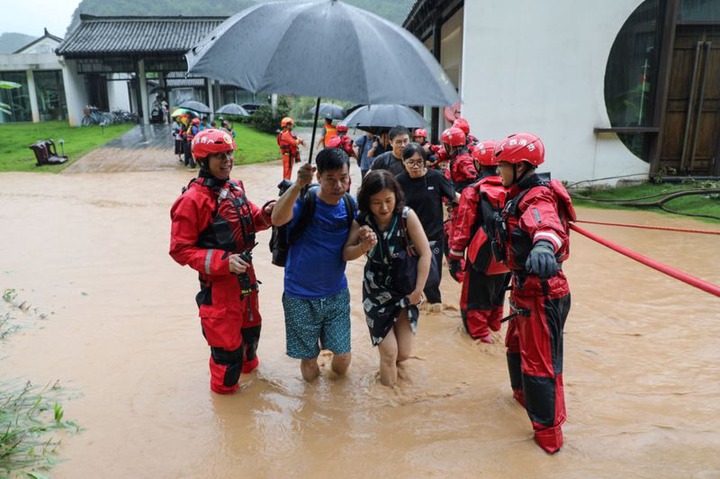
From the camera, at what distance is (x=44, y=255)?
7469 mm

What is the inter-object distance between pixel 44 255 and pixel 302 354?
18.2 feet

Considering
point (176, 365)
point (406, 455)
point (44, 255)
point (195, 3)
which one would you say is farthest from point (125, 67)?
point (195, 3)

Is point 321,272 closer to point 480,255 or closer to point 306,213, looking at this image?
point 306,213

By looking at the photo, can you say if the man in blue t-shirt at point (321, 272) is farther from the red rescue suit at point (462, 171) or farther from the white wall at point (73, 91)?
the white wall at point (73, 91)

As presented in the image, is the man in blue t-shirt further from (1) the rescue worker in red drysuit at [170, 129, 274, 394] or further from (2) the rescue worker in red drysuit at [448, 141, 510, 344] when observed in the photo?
(2) the rescue worker in red drysuit at [448, 141, 510, 344]

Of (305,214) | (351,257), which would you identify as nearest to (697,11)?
(351,257)

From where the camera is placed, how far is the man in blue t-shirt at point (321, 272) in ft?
10.8

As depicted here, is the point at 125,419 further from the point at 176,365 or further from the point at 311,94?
the point at 311,94

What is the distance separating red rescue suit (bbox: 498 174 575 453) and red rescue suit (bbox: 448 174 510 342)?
0.77 m

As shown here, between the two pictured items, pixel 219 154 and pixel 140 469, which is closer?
pixel 140 469

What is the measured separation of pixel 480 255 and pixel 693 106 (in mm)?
9288

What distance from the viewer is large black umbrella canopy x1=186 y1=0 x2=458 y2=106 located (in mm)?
2625

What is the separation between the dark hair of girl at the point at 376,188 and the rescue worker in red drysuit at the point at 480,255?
2.67 ft

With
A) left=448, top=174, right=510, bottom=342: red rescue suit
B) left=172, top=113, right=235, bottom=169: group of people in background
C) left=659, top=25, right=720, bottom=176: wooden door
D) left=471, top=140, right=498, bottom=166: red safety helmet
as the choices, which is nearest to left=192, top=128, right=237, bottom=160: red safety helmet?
left=448, top=174, right=510, bottom=342: red rescue suit
